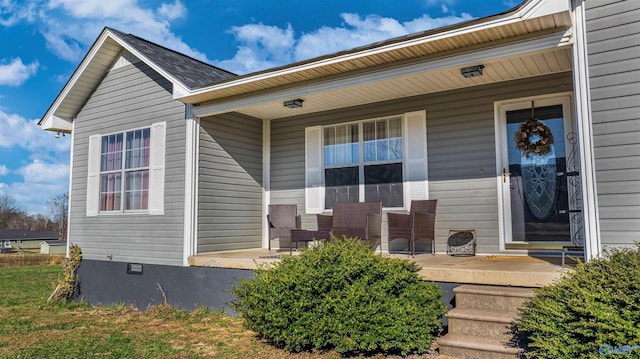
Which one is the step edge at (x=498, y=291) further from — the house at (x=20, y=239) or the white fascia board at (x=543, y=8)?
the house at (x=20, y=239)

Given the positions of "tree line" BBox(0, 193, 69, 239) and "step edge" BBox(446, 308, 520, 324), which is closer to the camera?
"step edge" BBox(446, 308, 520, 324)

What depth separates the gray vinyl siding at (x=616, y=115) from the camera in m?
3.80

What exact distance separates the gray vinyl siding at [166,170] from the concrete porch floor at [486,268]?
56.9 inches

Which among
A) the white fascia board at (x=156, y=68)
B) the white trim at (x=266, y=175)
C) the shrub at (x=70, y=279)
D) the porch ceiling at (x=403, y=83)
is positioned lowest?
the shrub at (x=70, y=279)

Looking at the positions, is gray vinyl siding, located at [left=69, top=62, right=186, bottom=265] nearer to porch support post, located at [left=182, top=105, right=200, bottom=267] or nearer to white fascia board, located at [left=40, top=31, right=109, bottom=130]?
porch support post, located at [left=182, top=105, right=200, bottom=267]

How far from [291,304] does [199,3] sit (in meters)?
14.3

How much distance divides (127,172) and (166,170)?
98cm

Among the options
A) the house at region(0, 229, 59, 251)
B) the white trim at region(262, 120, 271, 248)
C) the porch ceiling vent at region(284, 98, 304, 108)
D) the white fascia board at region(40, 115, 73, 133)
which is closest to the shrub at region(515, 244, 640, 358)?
the porch ceiling vent at region(284, 98, 304, 108)

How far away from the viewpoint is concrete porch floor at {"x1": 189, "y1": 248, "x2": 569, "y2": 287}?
159 inches

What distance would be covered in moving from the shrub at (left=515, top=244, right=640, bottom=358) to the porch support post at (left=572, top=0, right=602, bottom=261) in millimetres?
540

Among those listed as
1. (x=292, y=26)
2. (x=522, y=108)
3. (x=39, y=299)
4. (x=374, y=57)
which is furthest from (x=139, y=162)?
(x=292, y=26)

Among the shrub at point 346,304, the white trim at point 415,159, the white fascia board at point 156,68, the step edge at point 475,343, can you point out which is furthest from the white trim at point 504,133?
the white fascia board at point 156,68

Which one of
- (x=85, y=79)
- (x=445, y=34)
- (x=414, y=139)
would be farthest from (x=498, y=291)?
(x=85, y=79)

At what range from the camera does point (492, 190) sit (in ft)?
19.1
